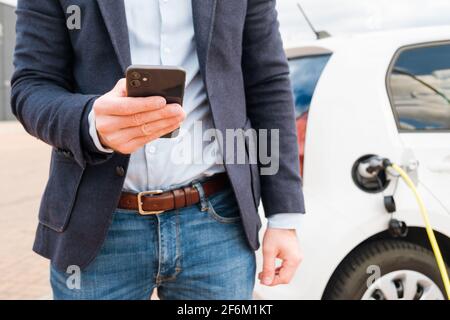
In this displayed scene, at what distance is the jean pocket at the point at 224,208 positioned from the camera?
1.29m

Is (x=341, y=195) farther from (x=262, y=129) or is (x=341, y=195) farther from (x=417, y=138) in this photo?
(x=262, y=129)

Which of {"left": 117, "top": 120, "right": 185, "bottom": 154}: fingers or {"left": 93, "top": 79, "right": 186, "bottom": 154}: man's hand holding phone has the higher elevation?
{"left": 93, "top": 79, "right": 186, "bottom": 154}: man's hand holding phone

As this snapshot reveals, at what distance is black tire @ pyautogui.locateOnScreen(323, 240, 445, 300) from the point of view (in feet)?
7.29

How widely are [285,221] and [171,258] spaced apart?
319 mm

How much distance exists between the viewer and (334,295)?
87.7 inches

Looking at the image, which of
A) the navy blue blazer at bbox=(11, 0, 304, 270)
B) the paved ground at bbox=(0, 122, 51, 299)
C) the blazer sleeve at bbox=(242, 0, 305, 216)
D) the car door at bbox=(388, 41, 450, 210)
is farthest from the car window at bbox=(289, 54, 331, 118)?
the paved ground at bbox=(0, 122, 51, 299)

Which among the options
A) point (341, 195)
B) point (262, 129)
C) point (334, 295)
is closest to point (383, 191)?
point (341, 195)

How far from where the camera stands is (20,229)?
17.0 ft

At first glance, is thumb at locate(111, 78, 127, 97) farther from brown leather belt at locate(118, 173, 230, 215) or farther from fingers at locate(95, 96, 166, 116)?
brown leather belt at locate(118, 173, 230, 215)

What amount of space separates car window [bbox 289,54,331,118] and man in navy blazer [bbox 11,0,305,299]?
1023mm

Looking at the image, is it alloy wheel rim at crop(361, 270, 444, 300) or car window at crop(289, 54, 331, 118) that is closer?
alloy wheel rim at crop(361, 270, 444, 300)

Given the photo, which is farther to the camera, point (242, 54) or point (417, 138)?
point (417, 138)

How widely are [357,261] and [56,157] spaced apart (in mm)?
1481

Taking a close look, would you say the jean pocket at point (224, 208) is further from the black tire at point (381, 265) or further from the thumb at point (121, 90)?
the black tire at point (381, 265)
